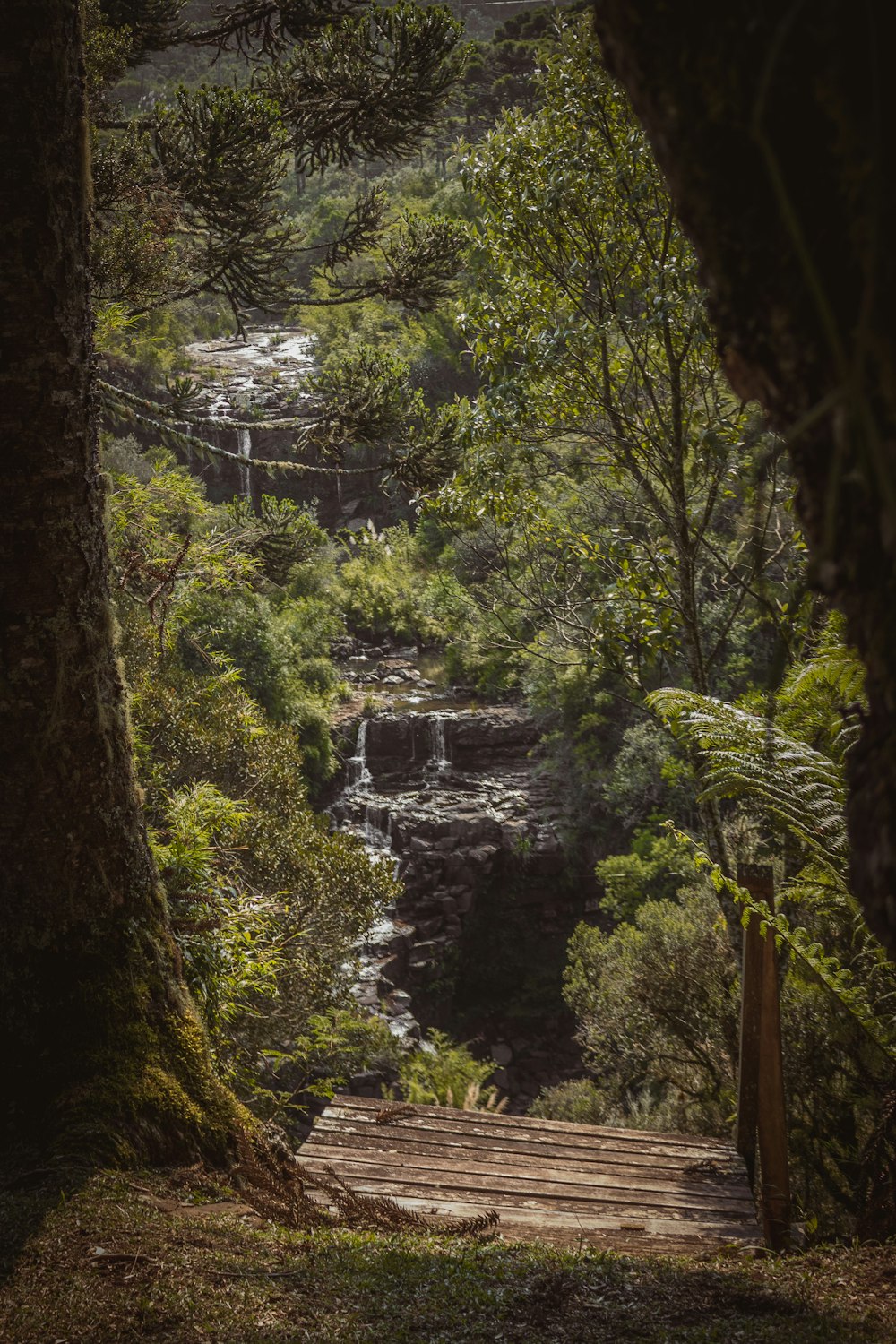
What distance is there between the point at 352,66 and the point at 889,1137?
810 centimetres

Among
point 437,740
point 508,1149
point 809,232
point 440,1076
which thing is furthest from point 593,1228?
point 437,740

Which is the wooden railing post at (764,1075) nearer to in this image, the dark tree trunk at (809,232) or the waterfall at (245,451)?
the dark tree trunk at (809,232)

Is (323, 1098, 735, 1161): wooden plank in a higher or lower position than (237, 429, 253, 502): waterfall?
lower

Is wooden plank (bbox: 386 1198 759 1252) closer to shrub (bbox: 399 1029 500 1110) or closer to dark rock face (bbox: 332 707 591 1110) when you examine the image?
shrub (bbox: 399 1029 500 1110)

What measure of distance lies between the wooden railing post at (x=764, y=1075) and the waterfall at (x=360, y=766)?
549 inches

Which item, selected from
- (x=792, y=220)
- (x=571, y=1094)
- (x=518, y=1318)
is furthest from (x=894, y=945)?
(x=571, y=1094)

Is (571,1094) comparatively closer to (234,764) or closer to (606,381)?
(234,764)

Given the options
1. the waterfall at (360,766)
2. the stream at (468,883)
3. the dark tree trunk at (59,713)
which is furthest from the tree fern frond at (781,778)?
the waterfall at (360,766)

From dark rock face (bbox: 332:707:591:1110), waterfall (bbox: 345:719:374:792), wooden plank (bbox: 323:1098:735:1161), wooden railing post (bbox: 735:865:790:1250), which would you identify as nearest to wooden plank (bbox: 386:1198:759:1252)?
wooden railing post (bbox: 735:865:790:1250)

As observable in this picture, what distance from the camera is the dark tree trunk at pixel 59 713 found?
2.65 m

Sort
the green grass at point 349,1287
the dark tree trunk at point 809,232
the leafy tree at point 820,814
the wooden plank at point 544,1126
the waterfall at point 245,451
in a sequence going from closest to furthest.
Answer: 1. the dark tree trunk at point 809,232
2. the green grass at point 349,1287
3. the leafy tree at point 820,814
4. the wooden plank at point 544,1126
5. the waterfall at point 245,451

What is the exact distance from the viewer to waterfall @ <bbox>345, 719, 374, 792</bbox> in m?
17.7

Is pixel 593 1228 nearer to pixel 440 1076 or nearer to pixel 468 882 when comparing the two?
pixel 440 1076

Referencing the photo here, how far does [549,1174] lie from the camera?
12.4 feet
